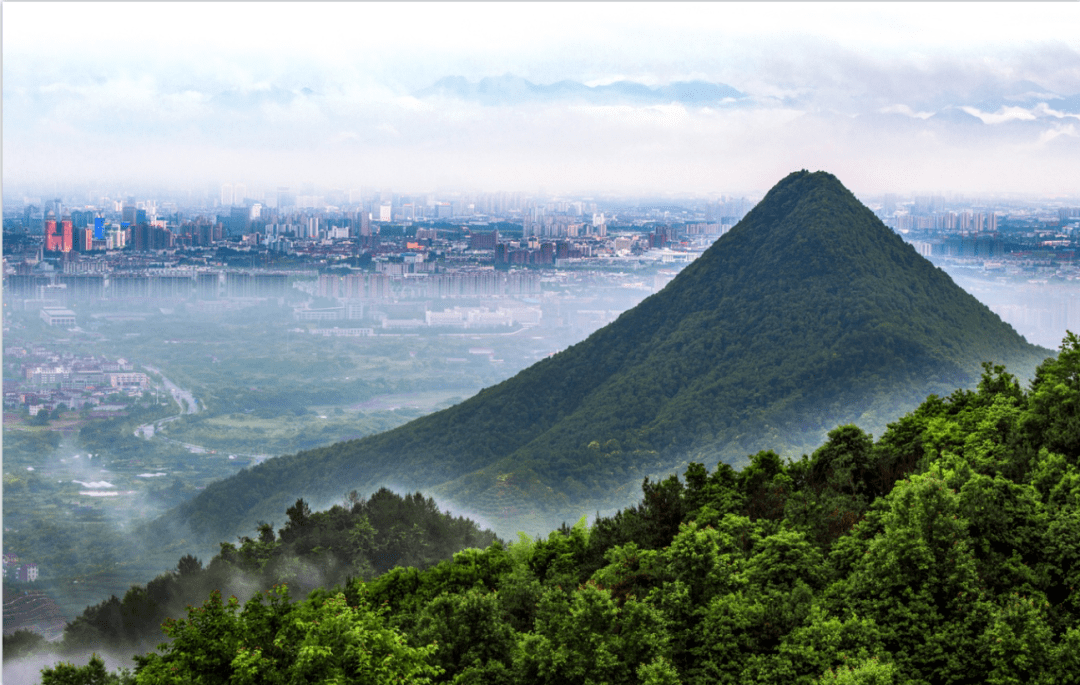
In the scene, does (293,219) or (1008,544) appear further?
(293,219)

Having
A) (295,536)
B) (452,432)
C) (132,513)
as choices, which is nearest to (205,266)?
(132,513)

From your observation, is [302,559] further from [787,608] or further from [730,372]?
[787,608]

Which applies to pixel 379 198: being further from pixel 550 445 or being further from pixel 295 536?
pixel 295 536

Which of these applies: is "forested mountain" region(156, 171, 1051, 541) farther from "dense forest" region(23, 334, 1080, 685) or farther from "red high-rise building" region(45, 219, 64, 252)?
"red high-rise building" region(45, 219, 64, 252)

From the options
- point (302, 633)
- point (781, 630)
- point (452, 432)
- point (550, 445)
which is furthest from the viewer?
point (452, 432)

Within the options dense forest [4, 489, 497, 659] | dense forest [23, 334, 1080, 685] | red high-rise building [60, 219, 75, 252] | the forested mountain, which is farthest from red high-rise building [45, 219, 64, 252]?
dense forest [23, 334, 1080, 685]

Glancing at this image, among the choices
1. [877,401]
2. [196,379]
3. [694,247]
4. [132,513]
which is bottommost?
[132,513]

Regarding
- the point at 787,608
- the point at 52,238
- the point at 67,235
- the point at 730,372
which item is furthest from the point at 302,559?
the point at 67,235
